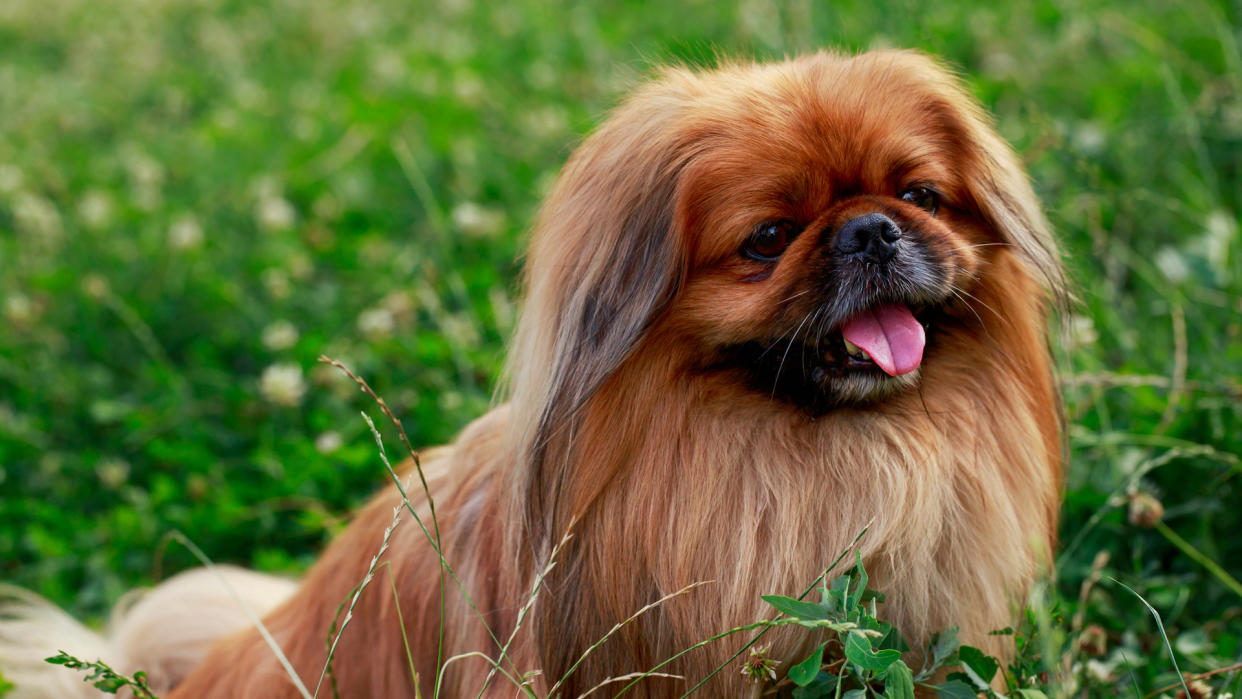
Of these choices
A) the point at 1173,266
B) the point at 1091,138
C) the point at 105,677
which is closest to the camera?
the point at 105,677

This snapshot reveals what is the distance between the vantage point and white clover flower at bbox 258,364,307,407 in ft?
11.7

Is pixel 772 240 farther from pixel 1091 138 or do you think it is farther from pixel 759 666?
pixel 1091 138

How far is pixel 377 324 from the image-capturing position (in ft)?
12.6

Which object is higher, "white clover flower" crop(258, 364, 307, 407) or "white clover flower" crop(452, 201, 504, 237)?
"white clover flower" crop(452, 201, 504, 237)

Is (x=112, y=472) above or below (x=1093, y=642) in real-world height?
above

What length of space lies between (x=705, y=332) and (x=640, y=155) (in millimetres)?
335

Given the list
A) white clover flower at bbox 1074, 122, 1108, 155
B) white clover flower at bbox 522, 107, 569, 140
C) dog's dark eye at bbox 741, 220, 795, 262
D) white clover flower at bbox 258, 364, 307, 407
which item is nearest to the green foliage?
dog's dark eye at bbox 741, 220, 795, 262

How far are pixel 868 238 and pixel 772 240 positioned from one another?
0.17 meters

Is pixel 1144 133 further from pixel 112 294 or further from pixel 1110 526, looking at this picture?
pixel 112 294

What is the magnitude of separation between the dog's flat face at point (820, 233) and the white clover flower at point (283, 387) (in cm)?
198

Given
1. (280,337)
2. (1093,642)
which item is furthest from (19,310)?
(1093,642)

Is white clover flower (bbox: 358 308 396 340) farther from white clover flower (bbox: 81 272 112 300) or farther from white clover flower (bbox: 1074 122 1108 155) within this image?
white clover flower (bbox: 1074 122 1108 155)

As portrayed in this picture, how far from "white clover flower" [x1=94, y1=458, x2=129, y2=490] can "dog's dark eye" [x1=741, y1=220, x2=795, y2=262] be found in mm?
2573

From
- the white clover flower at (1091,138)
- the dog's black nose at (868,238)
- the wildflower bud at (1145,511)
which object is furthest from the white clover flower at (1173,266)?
the dog's black nose at (868,238)
